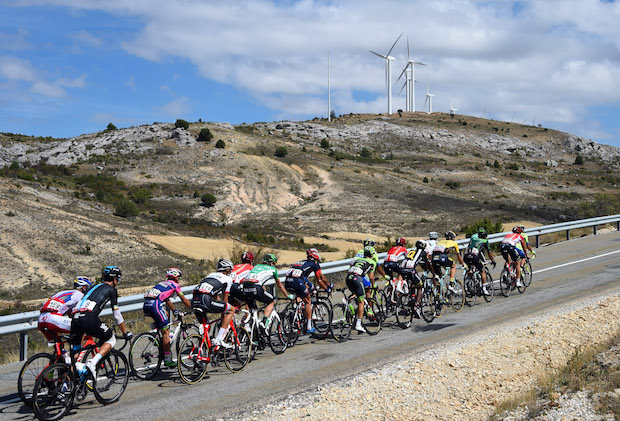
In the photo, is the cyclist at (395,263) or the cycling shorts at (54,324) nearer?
the cycling shorts at (54,324)

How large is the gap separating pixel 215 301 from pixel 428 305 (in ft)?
22.0

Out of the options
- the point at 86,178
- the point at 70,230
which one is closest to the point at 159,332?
the point at 70,230

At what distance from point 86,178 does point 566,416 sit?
65782 millimetres

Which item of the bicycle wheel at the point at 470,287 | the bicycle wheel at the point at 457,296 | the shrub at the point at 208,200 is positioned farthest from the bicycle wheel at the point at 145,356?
the shrub at the point at 208,200

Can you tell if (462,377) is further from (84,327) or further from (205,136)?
(205,136)

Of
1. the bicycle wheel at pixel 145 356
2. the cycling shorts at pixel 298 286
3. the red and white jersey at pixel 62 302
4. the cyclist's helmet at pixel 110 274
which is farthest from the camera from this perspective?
the cycling shorts at pixel 298 286

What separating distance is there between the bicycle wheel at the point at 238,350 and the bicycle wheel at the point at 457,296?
681 centimetres

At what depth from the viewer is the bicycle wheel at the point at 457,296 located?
15414mm

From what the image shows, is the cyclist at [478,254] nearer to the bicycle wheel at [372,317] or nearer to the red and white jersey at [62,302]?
the bicycle wheel at [372,317]

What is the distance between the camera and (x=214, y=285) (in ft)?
33.7

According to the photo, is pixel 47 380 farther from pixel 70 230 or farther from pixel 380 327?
pixel 70 230

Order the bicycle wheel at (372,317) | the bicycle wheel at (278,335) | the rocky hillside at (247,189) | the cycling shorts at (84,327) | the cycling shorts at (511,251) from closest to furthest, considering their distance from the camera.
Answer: the cycling shorts at (84,327)
the bicycle wheel at (278,335)
the bicycle wheel at (372,317)
the cycling shorts at (511,251)
the rocky hillside at (247,189)

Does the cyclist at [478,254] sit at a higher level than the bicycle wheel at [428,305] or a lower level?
higher

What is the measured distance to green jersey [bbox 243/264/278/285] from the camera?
11.2m
